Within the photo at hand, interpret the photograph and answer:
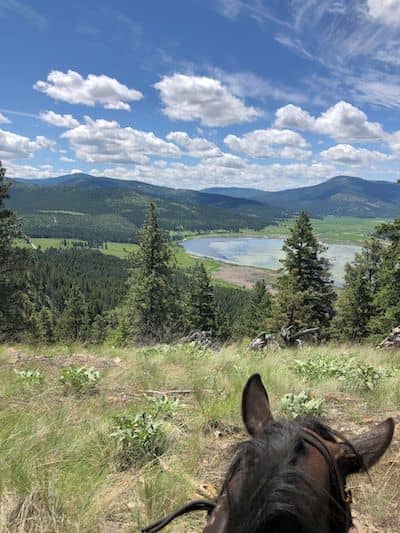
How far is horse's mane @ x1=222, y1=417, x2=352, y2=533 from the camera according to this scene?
108 centimetres

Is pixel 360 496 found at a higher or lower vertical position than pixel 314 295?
higher

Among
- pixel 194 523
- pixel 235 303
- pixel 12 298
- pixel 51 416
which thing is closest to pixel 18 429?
pixel 51 416

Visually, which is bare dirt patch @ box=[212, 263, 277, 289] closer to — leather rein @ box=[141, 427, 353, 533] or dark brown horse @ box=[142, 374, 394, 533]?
dark brown horse @ box=[142, 374, 394, 533]

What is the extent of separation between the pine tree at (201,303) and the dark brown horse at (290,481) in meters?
35.5

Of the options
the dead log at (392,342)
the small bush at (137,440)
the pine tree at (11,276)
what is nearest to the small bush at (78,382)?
the small bush at (137,440)

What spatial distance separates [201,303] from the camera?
37.8 metres

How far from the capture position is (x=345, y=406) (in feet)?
17.8

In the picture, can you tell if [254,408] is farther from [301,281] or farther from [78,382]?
[301,281]

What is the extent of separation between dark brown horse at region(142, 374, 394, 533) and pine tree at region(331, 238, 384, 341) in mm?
30405

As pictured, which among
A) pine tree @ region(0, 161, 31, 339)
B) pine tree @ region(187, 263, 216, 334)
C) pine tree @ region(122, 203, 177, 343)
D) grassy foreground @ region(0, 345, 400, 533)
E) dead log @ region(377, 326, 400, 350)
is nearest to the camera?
grassy foreground @ region(0, 345, 400, 533)

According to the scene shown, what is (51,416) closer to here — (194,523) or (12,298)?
(194,523)

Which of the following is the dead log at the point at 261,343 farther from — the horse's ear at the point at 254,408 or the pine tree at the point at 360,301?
the pine tree at the point at 360,301

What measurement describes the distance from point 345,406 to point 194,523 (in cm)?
334

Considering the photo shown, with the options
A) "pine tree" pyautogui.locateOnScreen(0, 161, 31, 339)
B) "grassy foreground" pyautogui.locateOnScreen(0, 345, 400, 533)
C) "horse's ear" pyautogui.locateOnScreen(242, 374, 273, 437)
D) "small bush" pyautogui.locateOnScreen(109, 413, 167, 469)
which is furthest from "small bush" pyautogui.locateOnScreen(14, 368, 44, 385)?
"pine tree" pyautogui.locateOnScreen(0, 161, 31, 339)
